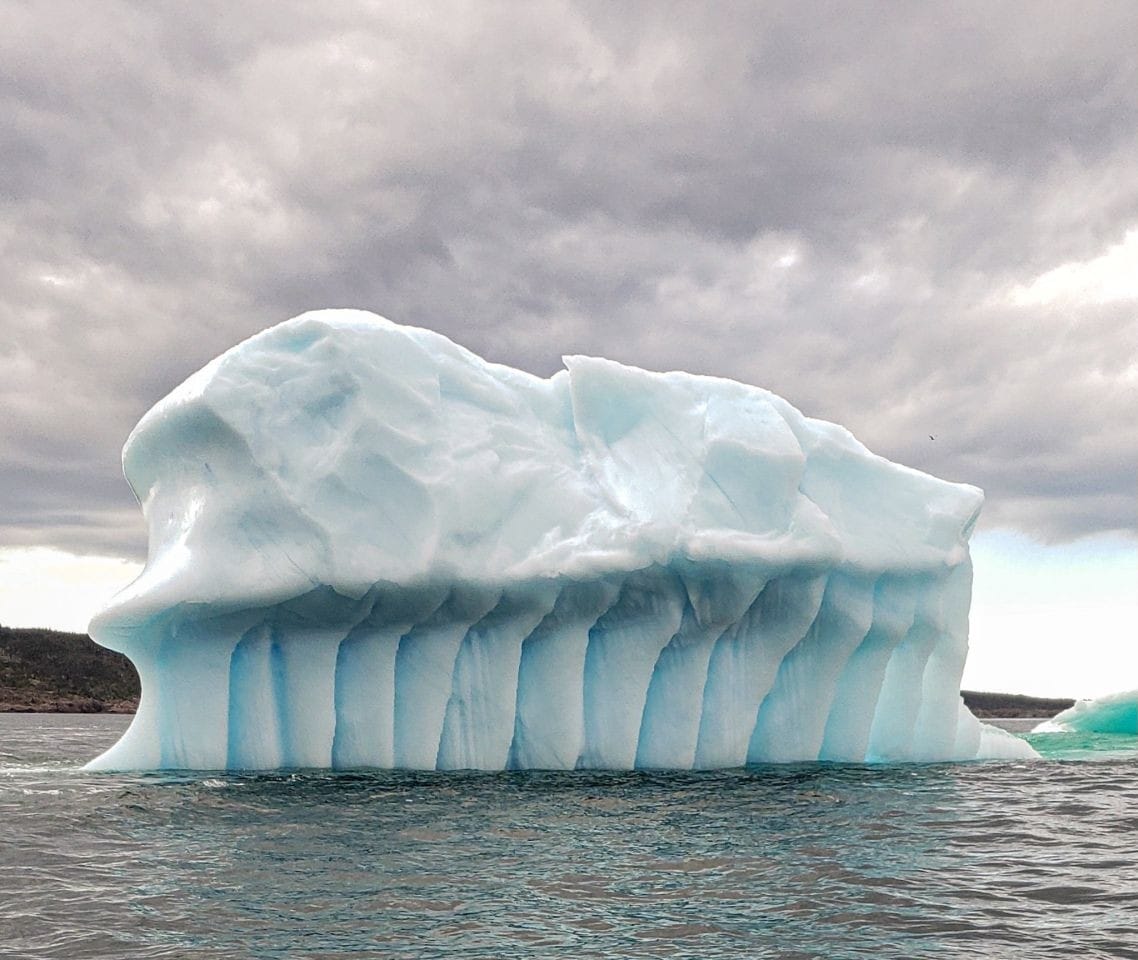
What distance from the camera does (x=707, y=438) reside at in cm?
1375

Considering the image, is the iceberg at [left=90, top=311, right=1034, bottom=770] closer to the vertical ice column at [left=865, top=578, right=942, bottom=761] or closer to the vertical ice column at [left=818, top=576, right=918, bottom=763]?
the vertical ice column at [left=818, top=576, right=918, bottom=763]

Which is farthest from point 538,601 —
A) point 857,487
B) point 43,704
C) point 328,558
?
point 43,704

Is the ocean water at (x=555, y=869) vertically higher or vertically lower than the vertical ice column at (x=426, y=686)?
lower

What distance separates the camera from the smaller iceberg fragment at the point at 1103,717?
25312 mm

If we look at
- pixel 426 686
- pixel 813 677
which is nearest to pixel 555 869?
pixel 426 686

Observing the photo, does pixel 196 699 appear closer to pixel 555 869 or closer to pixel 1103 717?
pixel 555 869

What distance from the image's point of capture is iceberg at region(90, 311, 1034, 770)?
12.0 metres

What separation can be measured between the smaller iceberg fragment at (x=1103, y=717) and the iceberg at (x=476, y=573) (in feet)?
45.5

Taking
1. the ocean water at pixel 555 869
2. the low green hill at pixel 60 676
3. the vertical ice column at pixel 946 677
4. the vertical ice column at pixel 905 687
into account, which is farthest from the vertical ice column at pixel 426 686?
the low green hill at pixel 60 676

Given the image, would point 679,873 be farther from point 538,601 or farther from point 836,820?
point 538,601

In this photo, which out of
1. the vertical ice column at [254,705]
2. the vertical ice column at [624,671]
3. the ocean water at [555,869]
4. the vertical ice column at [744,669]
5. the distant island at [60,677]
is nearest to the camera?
the ocean water at [555,869]

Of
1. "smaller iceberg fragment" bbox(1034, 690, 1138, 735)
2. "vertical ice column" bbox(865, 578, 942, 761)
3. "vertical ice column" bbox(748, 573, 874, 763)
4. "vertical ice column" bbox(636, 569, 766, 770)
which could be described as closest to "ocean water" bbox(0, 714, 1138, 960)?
"vertical ice column" bbox(636, 569, 766, 770)

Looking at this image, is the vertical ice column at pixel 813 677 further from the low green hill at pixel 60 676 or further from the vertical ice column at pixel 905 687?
the low green hill at pixel 60 676

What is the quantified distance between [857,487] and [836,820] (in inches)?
253
